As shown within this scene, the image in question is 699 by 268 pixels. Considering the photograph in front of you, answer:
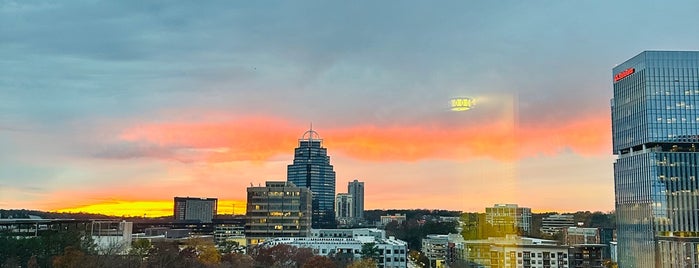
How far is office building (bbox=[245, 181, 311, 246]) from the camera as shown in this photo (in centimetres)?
1830

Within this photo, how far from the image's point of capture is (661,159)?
1430 centimetres

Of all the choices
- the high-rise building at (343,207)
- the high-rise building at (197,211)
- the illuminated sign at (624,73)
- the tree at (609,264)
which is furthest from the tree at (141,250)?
the high-rise building at (343,207)

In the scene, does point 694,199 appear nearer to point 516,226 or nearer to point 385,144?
point 516,226

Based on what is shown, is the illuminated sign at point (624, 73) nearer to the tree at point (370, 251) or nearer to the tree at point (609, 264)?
the tree at point (609, 264)

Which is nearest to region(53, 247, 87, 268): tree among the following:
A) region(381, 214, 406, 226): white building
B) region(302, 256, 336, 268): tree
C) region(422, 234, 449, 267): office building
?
region(302, 256, 336, 268): tree

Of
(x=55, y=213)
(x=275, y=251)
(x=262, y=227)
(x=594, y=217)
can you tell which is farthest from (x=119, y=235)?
(x=594, y=217)

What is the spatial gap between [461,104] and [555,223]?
19.9ft

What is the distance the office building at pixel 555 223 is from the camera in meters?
8.71

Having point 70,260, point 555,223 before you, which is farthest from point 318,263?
point 555,223

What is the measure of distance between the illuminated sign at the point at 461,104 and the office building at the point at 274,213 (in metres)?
13.8

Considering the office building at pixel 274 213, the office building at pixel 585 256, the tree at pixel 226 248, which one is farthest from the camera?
the office building at pixel 274 213

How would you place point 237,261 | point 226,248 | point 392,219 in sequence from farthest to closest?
point 392,219, point 226,248, point 237,261

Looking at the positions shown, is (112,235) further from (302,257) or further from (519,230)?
(519,230)

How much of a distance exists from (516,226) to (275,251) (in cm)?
507
